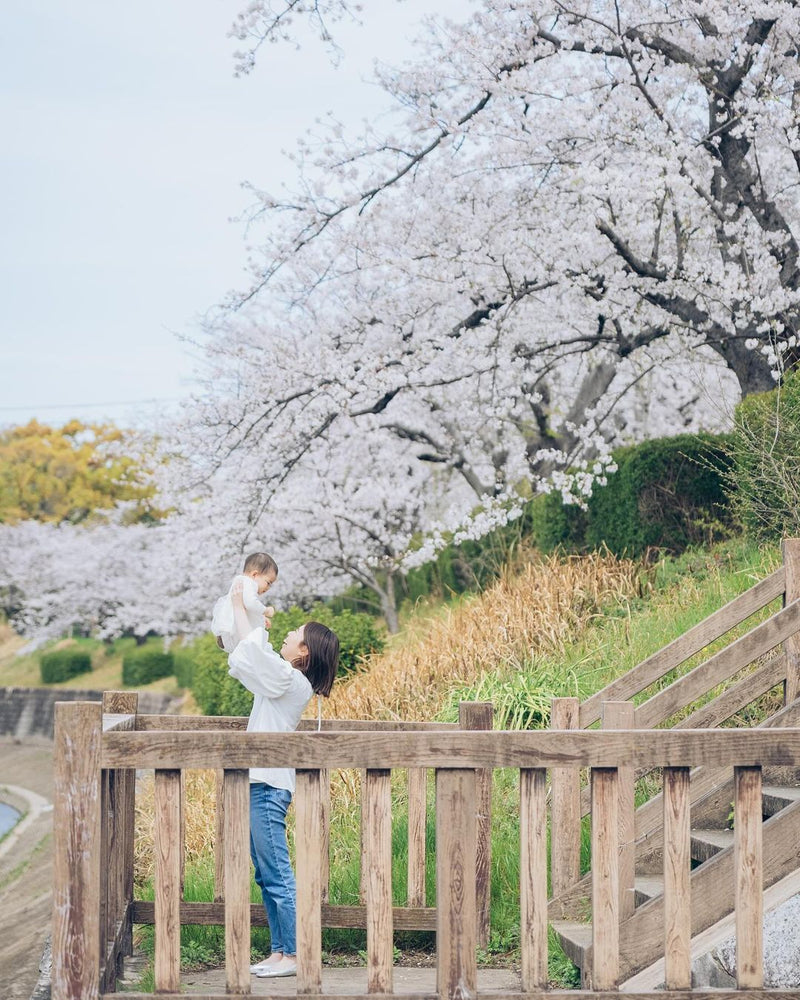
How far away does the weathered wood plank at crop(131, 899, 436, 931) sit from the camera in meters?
5.05

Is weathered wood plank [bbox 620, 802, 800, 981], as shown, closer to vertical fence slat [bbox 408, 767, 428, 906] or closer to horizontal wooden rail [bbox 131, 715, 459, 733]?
vertical fence slat [bbox 408, 767, 428, 906]

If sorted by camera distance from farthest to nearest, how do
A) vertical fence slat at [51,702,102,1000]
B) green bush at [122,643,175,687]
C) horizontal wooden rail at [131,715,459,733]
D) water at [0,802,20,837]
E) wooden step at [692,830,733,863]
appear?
green bush at [122,643,175,687], water at [0,802,20,837], horizontal wooden rail at [131,715,459,733], wooden step at [692,830,733,863], vertical fence slat at [51,702,102,1000]

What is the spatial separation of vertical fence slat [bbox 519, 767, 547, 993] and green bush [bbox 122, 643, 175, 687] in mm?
27449

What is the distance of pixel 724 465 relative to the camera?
1062 centimetres

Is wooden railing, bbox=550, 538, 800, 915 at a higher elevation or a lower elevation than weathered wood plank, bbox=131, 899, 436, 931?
higher

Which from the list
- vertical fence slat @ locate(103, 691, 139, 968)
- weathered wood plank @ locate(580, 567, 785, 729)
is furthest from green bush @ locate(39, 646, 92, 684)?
weathered wood plank @ locate(580, 567, 785, 729)

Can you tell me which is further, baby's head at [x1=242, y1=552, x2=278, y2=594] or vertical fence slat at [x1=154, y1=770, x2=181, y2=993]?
baby's head at [x1=242, y1=552, x2=278, y2=594]

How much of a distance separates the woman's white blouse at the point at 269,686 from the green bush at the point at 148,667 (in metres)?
26.1

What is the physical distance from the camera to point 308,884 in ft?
11.6

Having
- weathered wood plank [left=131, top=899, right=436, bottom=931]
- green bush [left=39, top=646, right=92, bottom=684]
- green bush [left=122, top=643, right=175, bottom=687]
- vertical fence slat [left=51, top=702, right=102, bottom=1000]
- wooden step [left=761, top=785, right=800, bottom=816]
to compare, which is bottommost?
green bush [left=39, top=646, right=92, bottom=684]

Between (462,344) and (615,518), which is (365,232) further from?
(615,518)

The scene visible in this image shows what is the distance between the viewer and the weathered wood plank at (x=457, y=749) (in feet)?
11.6

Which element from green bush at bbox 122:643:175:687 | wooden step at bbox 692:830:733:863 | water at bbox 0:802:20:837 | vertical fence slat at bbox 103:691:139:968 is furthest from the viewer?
green bush at bbox 122:643:175:687

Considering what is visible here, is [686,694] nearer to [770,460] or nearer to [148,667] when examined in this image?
[770,460]
